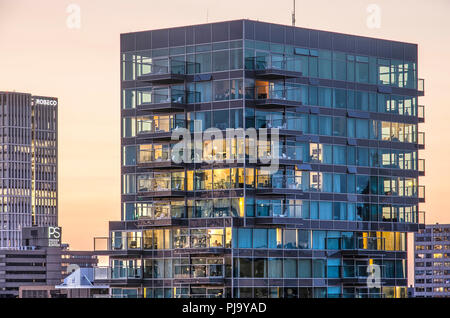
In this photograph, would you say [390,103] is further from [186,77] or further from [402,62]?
[186,77]

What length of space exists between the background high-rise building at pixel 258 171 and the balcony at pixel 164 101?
11 cm

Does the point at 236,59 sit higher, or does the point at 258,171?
the point at 236,59

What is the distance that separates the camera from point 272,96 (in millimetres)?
107250

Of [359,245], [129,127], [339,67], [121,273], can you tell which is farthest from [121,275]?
[339,67]

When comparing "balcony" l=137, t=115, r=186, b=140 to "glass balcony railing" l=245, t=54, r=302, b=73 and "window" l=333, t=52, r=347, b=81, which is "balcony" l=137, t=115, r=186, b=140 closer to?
"glass balcony railing" l=245, t=54, r=302, b=73

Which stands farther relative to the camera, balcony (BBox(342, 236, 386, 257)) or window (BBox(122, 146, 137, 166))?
window (BBox(122, 146, 137, 166))

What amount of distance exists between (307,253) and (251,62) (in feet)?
57.9

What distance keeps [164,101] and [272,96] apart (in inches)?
363

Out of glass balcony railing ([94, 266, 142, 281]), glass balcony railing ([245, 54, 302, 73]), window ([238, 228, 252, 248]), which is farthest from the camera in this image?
glass balcony railing ([94, 266, 142, 281])

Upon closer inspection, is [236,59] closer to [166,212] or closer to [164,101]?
[164,101]

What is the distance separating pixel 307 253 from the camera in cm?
11044

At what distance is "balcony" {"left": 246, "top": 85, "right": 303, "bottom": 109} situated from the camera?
106m

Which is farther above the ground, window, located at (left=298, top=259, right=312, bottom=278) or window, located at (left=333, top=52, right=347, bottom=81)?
window, located at (left=333, top=52, right=347, bottom=81)

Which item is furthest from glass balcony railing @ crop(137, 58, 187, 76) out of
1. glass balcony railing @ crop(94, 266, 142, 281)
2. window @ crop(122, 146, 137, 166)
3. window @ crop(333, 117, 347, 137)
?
glass balcony railing @ crop(94, 266, 142, 281)
